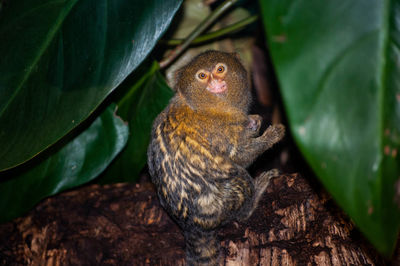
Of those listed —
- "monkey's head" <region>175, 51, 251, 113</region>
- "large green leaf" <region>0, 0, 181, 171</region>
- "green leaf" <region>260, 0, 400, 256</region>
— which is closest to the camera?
"green leaf" <region>260, 0, 400, 256</region>

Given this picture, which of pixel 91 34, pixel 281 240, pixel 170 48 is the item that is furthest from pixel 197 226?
pixel 170 48

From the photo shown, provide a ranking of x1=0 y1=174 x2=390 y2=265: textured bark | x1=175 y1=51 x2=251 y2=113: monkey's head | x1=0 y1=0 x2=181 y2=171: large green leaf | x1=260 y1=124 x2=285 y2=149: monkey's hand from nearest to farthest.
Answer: x1=0 y1=0 x2=181 y2=171: large green leaf < x1=0 y1=174 x2=390 y2=265: textured bark < x1=175 y1=51 x2=251 y2=113: monkey's head < x1=260 y1=124 x2=285 y2=149: monkey's hand

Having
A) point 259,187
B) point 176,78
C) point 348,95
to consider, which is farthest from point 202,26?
point 348,95

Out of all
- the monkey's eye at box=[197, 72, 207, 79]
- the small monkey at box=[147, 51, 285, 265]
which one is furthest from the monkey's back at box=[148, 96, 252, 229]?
the monkey's eye at box=[197, 72, 207, 79]

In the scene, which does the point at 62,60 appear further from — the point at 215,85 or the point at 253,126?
the point at 253,126

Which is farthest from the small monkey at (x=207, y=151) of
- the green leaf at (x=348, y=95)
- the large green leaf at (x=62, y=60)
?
the green leaf at (x=348, y=95)

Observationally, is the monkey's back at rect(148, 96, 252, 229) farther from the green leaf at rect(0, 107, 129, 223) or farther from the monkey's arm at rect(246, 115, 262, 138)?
the green leaf at rect(0, 107, 129, 223)

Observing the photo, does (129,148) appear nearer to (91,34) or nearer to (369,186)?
(91,34)

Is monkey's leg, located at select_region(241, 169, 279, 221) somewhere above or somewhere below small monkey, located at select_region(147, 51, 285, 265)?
below

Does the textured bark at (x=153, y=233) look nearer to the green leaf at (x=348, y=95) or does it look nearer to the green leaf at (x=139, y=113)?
the green leaf at (x=139, y=113)
